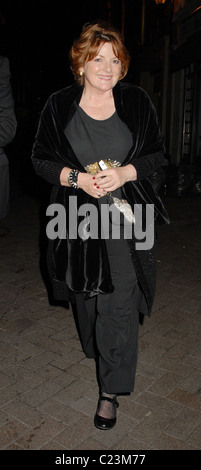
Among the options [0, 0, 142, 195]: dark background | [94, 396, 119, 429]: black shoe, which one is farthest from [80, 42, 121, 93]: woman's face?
[0, 0, 142, 195]: dark background

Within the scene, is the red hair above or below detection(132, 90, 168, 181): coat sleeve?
above

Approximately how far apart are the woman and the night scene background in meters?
8.32

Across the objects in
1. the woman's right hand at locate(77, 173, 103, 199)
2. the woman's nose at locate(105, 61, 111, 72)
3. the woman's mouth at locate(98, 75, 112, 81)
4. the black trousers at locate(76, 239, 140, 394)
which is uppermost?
the woman's nose at locate(105, 61, 111, 72)

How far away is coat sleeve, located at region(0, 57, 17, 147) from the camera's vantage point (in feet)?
8.67

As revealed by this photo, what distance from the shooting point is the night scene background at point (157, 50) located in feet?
42.6

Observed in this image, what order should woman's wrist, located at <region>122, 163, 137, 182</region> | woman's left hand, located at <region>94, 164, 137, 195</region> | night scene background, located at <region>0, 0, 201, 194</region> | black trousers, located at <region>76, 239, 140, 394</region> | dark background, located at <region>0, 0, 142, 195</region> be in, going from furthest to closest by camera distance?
dark background, located at <region>0, 0, 142, 195</region>
night scene background, located at <region>0, 0, 201, 194</region>
black trousers, located at <region>76, 239, 140, 394</region>
woman's wrist, located at <region>122, 163, 137, 182</region>
woman's left hand, located at <region>94, 164, 137, 195</region>

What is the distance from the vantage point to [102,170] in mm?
2326

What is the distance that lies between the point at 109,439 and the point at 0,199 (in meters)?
1.60

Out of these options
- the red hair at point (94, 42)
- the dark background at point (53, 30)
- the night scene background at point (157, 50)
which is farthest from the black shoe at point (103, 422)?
the dark background at point (53, 30)

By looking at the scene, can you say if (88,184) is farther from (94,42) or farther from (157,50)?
(157,50)

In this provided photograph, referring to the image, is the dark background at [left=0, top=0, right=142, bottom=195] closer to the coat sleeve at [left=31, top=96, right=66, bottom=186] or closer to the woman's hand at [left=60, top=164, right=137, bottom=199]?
the coat sleeve at [left=31, top=96, right=66, bottom=186]

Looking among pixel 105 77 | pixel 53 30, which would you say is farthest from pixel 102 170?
pixel 53 30

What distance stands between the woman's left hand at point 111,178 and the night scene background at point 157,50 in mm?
8494

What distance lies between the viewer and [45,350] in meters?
3.63
